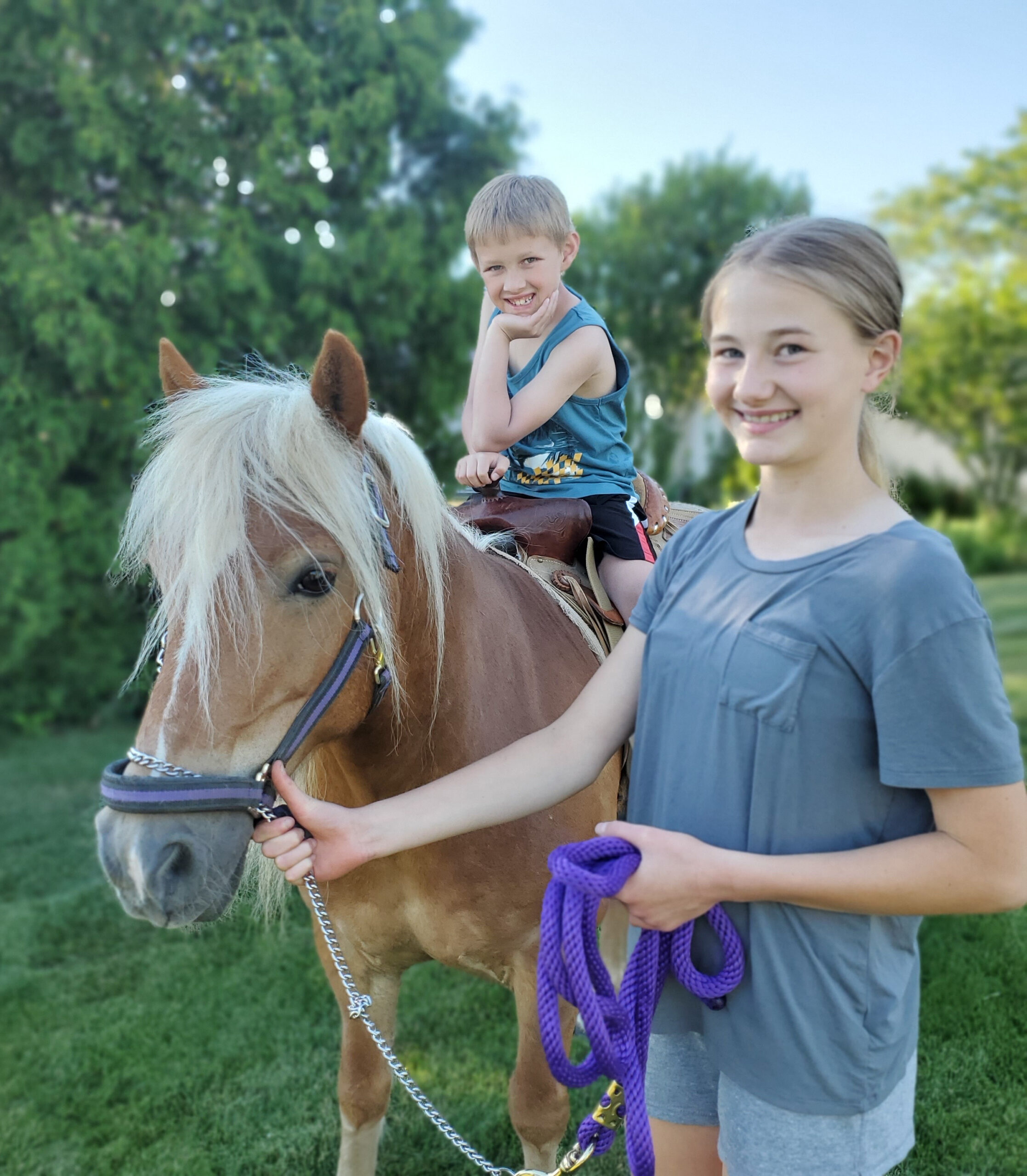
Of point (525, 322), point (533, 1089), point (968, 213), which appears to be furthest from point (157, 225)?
point (968, 213)

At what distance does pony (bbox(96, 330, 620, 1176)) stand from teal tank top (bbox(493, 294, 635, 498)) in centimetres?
31

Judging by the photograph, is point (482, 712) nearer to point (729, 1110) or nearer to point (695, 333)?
point (729, 1110)

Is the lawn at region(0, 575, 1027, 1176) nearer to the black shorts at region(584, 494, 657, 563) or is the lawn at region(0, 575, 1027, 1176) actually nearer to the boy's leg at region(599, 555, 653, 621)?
the boy's leg at region(599, 555, 653, 621)

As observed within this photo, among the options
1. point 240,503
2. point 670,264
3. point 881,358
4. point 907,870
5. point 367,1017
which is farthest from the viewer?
point 670,264

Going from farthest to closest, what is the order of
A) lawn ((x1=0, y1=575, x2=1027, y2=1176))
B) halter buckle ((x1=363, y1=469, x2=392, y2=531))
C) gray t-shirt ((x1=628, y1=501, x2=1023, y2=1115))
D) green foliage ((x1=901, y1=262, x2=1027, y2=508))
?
green foliage ((x1=901, y1=262, x2=1027, y2=508)), lawn ((x1=0, y1=575, x2=1027, y2=1176)), halter buckle ((x1=363, y1=469, x2=392, y2=531)), gray t-shirt ((x1=628, y1=501, x2=1023, y2=1115))

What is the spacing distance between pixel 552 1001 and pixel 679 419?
37.2 ft

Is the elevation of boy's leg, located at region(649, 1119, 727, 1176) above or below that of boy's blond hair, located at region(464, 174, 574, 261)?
below

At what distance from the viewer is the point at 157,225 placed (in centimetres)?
676

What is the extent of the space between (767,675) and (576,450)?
144 cm

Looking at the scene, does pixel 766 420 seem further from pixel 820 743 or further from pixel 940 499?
pixel 940 499

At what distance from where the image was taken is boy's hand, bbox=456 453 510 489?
2.23 m

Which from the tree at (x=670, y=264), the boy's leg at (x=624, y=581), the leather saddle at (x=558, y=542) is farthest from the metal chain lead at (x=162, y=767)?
the tree at (x=670, y=264)

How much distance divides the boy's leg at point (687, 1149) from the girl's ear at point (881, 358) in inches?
44.1

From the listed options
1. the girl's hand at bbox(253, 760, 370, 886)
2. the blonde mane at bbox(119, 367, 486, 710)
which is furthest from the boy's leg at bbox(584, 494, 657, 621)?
the girl's hand at bbox(253, 760, 370, 886)
